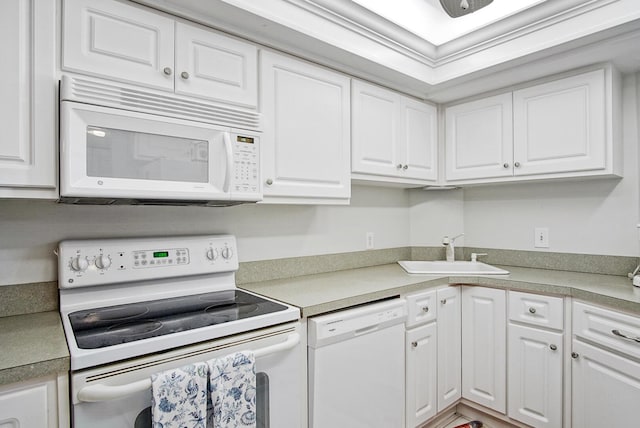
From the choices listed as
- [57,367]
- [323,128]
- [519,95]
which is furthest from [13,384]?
[519,95]

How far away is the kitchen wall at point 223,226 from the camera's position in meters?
1.41

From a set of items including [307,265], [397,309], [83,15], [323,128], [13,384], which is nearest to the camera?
[13,384]

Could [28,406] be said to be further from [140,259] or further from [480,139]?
[480,139]

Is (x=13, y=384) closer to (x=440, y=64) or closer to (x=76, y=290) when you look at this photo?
(x=76, y=290)

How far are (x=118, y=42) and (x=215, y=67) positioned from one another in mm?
362

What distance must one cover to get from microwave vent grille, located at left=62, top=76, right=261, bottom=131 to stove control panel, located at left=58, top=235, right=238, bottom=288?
0.55m

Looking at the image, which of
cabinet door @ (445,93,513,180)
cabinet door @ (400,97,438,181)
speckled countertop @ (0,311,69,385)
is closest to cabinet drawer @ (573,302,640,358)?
cabinet door @ (445,93,513,180)

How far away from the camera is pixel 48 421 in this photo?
967mm

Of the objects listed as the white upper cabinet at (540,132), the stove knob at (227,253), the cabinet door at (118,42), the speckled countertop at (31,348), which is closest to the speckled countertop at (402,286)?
the stove knob at (227,253)

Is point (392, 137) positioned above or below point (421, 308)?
above

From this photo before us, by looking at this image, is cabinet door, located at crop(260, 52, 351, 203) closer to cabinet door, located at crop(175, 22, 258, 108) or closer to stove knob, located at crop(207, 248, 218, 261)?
cabinet door, located at crop(175, 22, 258, 108)

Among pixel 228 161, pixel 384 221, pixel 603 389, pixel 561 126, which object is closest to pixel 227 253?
pixel 228 161

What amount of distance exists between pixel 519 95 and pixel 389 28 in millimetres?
923

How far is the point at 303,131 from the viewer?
72.6 inches
